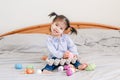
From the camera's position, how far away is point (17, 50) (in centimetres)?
216

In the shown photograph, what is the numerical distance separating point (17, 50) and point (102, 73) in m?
0.91

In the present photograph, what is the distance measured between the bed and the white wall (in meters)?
0.08

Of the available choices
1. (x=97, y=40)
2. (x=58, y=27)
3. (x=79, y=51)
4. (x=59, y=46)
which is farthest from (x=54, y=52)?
(x=97, y=40)

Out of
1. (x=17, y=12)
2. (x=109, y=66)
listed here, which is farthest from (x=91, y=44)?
(x=17, y=12)

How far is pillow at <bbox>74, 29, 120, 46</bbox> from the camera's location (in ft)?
7.44

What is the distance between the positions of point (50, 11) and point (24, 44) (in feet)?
2.02

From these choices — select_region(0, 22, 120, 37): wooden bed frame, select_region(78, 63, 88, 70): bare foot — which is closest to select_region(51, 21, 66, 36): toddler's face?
select_region(78, 63, 88, 70): bare foot

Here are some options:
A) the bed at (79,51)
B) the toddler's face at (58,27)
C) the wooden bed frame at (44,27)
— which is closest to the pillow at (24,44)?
the bed at (79,51)

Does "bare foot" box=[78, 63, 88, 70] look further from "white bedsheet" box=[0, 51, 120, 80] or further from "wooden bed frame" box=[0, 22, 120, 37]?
"wooden bed frame" box=[0, 22, 120, 37]

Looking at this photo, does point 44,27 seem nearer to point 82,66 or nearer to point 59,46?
point 59,46

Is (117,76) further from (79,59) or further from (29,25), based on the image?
(29,25)

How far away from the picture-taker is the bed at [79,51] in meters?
1.54

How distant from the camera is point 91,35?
2326 millimetres

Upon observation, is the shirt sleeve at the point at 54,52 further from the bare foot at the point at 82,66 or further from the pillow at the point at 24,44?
the pillow at the point at 24,44
